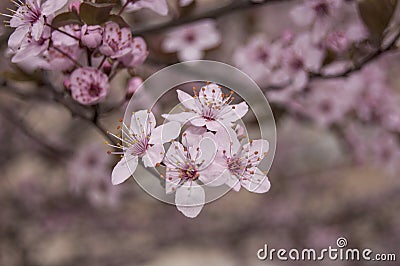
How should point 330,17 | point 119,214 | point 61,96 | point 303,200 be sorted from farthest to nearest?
point 303,200, point 119,214, point 330,17, point 61,96

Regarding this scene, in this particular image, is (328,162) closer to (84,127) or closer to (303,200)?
(303,200)

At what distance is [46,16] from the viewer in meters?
0.78

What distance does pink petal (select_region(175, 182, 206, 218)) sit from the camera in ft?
2.26

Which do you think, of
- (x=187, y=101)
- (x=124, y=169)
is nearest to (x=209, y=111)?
(x=187, y=101)

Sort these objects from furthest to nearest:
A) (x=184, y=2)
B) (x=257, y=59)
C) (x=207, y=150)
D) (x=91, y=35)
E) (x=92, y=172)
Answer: (x=92, y=172) → (x=257, y=59) → (x=184, y=2) → (x=91, y=35) → (x=207, y=150)

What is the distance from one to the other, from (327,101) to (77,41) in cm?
85

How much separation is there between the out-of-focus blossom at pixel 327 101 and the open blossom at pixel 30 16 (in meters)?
0.83

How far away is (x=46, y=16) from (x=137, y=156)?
0.27m

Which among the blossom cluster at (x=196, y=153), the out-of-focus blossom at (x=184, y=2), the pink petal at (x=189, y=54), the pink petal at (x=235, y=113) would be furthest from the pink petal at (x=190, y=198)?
the pink petal at (x=189, y=54)

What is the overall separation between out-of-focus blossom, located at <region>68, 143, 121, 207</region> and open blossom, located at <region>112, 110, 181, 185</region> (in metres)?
0.94

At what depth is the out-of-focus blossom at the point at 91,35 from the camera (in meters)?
0.79

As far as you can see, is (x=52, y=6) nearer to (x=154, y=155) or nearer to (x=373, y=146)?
(x=154, y=155)

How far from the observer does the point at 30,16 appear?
2.62 ft

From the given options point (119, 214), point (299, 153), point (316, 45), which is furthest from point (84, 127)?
point (316, 45)
